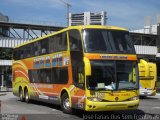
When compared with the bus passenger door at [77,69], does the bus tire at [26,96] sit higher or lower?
lower

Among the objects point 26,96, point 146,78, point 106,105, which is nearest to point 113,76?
point 106,105

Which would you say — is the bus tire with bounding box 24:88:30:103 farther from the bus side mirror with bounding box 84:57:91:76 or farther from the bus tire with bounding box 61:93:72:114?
the bus side mirror with bounding box 84:57:91:76

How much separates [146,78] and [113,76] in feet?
46.9

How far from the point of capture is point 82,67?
15195mm

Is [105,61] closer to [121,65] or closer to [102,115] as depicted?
[121,65]

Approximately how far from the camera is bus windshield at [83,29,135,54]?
15.5 meters

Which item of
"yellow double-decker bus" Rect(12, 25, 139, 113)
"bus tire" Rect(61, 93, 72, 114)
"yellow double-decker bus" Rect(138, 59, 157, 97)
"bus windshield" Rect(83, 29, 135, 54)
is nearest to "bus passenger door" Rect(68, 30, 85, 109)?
"yellow double-decker bus" Rect(12, 25, 139, 113)

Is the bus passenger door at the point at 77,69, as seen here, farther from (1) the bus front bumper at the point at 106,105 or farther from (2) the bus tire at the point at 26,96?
(2) the bus tire at the point at 26,96

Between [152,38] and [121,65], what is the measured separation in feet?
173

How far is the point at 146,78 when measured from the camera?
28953 mm

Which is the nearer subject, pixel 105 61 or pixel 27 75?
pixel 105 61

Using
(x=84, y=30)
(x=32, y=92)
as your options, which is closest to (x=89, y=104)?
(x=84, y=30)

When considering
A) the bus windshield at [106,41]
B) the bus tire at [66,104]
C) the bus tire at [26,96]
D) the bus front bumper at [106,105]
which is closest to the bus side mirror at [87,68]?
the bus windshield at [106,41]

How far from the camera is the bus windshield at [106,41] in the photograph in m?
15.5
